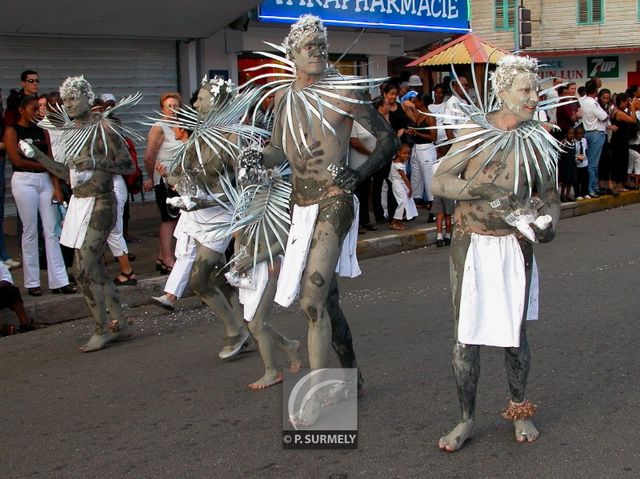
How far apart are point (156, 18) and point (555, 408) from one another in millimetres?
9571

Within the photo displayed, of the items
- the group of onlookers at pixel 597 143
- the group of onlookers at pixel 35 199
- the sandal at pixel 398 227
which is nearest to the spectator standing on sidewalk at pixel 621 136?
the group of onlookers at pixel 597 143

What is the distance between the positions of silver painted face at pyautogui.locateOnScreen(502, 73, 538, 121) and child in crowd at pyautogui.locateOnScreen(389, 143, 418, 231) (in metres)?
8.05

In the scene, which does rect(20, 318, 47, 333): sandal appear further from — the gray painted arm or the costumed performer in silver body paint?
the costumed performer in silver body paint

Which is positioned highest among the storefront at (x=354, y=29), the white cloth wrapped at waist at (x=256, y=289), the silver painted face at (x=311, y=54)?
the storefront at (x=354, y=29)

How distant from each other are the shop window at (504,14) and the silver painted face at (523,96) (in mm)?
33523

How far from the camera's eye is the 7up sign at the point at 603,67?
3677 centimetres

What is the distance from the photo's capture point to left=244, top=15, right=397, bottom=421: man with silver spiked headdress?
5367 mm

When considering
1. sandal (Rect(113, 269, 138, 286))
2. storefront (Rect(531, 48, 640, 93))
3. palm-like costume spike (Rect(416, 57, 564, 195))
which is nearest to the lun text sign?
sandal (Rect(113, 269, 138, 286))

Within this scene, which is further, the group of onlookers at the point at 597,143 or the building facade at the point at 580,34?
the building facade at the point at 580,34

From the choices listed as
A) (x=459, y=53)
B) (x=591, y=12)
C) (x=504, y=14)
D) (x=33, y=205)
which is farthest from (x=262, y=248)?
(x=504, y=14)

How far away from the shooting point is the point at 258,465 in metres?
4.88

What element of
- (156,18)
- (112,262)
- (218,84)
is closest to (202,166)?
(218,84)

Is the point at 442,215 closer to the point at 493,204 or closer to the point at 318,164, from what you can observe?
the point at 318,164

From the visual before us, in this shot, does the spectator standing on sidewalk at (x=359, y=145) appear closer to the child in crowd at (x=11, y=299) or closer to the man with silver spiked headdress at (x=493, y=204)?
the man with silver spiked headdress at (x=493, y=204)
